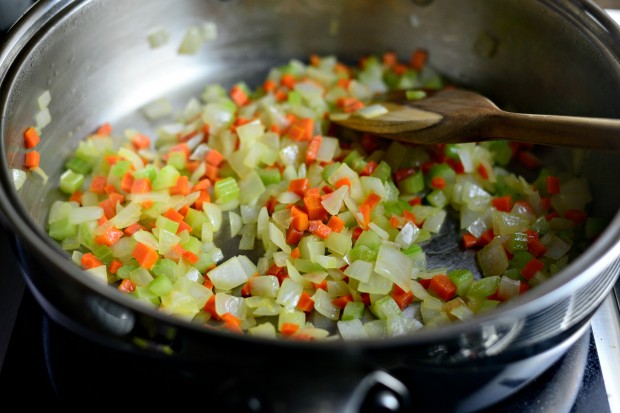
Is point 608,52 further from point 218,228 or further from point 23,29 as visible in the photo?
point 23,29

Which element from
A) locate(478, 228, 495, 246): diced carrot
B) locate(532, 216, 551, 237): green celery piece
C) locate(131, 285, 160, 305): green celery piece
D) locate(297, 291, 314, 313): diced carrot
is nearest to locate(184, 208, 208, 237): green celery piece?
locate(131, 285, 160, 305): green celery piece

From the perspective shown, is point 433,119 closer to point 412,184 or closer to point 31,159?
point 412,184

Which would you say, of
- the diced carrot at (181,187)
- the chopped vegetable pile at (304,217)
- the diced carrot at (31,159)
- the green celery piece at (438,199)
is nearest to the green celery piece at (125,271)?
the chopped vegetable pile at (304,217)

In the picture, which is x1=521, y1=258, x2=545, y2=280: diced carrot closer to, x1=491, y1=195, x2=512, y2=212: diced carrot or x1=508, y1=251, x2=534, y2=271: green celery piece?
x1=508, y1=251, x2=534, y2=271: green celery piece

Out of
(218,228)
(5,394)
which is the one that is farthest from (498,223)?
(5,394)

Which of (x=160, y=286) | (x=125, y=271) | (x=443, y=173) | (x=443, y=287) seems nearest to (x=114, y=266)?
(x=125, y=271)

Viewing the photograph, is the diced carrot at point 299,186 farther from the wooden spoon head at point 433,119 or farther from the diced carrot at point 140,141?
the diced carrot at point 140,141

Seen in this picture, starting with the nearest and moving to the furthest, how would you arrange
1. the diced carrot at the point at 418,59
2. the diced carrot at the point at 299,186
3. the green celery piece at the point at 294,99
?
the diced carrot at the point at 299,186
the green celery piece at the point at 294,99
the diced carrot at the point at 418,59
